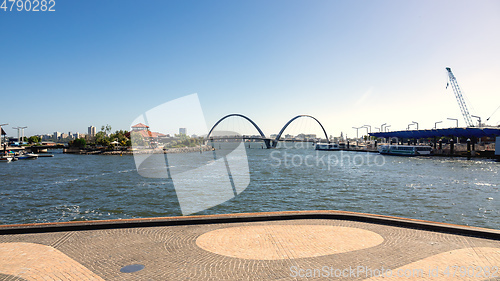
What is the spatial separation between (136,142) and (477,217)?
14400 cm

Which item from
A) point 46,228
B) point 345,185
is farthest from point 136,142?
point 46,228

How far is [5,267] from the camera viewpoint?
7.38 m

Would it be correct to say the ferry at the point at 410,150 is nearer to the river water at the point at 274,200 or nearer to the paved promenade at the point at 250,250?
the river water at the point at 274,200

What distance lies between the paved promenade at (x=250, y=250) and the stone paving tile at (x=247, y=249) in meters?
0.03

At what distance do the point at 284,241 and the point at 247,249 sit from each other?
4.39 feet

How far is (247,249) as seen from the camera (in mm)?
8719

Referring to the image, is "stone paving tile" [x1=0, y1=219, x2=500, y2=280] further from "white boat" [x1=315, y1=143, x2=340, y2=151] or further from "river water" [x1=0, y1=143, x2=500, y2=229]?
"white boat" [x1=315, y1=143, x2=340, y2=151]

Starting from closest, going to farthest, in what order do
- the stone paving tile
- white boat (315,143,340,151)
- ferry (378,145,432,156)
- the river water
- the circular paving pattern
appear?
1. the stone paving tile
2. the circular paving pattern
3. the river water
4. ferry (378,145,432,156)
5. white boat (315,143,340,151)

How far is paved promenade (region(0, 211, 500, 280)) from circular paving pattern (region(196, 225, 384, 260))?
30 mm

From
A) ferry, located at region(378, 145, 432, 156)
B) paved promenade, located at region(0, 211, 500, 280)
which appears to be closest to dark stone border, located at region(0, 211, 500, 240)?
paved promenade, located at region(0, 211, 500, 280)

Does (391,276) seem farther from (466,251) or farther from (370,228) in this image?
(370,228)

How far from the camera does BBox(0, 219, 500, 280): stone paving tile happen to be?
725 centimetres

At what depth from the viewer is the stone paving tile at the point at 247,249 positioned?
725 cm

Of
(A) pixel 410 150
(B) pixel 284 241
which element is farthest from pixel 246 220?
(A) pixel 410 150
